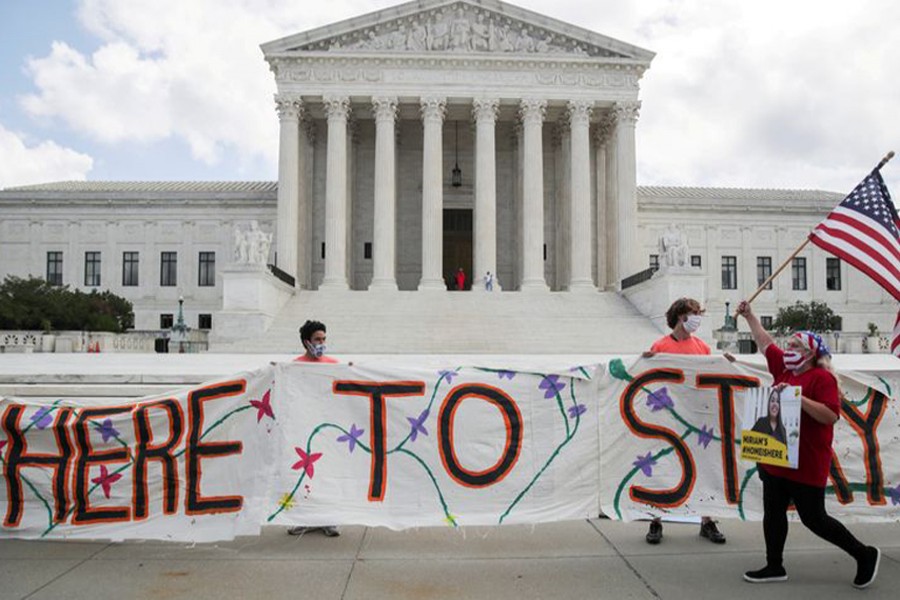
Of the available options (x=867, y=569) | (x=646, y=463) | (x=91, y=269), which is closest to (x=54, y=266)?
(x=91, y=269)

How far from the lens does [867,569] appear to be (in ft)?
17.1

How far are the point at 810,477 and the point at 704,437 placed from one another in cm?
130

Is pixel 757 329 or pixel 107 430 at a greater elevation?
pixel 757 329

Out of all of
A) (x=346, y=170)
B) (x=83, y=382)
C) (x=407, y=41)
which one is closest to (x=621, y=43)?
(x=407, y=41)

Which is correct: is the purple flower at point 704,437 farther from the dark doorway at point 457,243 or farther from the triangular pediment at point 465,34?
the dark doorway at point 457,243

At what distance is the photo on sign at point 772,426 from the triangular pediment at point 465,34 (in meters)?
36.8

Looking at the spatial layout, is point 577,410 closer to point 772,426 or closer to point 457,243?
point 772,426

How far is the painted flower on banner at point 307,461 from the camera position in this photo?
628cm

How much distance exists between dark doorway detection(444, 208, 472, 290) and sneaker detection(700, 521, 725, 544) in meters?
39.2

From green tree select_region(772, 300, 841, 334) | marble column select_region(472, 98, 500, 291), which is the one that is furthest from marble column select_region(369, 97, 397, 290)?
green tree select_region(772, 300, 841, 334)

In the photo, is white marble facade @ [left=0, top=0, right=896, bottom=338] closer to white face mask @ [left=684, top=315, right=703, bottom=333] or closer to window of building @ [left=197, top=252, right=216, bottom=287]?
window of building @ [left=197, top=252, right=216, bottom=287]

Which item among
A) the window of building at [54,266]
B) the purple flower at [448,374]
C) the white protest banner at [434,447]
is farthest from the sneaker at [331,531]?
the window of building at [54,266]

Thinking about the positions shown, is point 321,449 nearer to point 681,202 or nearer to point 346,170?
point 346,170

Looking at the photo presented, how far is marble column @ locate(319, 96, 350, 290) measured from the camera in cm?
3878
